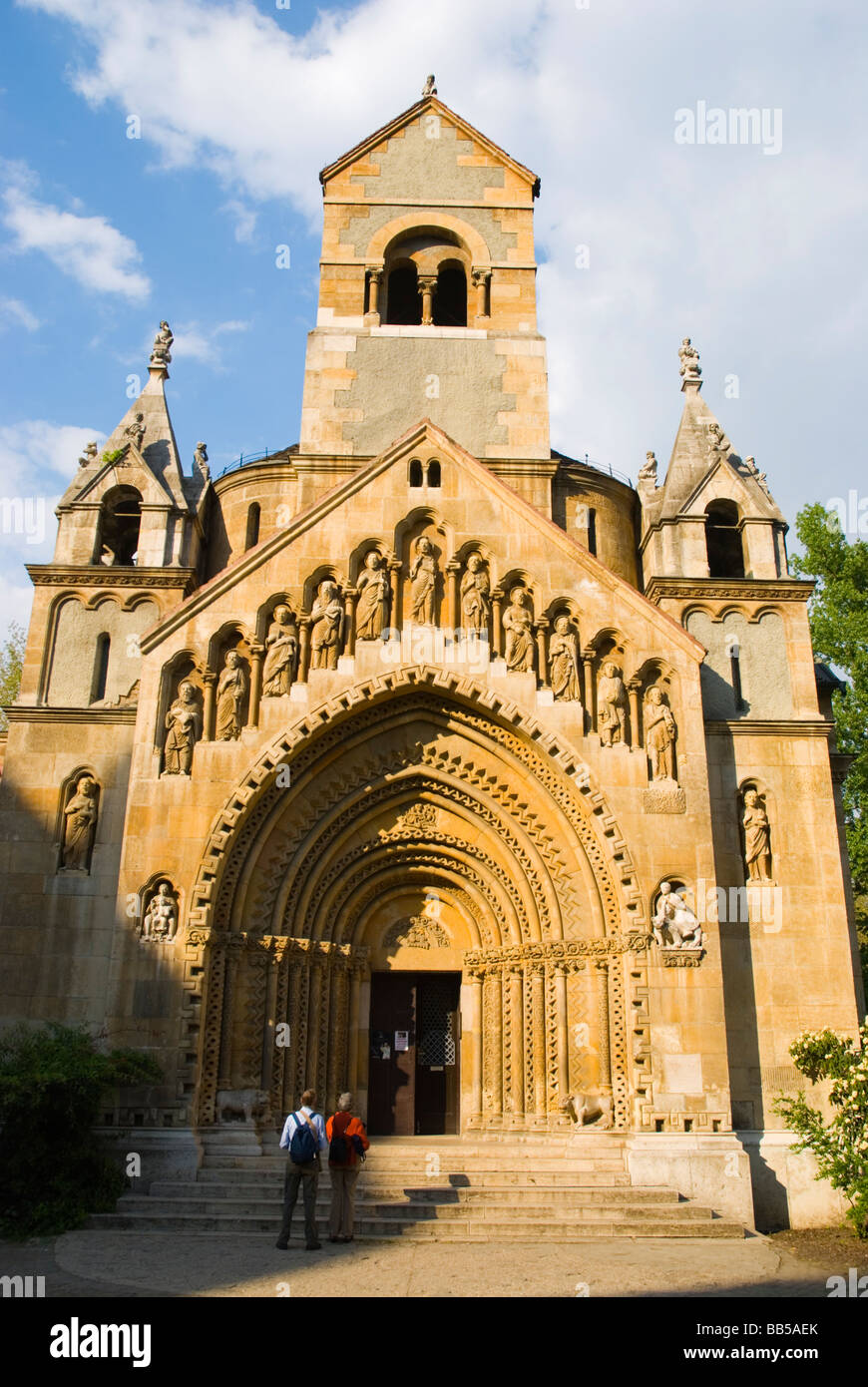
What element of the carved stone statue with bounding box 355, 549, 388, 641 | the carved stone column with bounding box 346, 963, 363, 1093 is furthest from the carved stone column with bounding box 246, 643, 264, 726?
the carved stone column with bounding box 346, 963, 363, 1093

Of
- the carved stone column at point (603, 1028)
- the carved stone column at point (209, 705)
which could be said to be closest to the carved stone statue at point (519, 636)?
the carved stone column at point (209, 705)

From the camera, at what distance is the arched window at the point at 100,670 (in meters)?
19.9

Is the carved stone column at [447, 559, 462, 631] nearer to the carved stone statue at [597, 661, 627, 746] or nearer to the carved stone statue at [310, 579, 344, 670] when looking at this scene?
the carved stone statue at [310, 579, 344, 670]

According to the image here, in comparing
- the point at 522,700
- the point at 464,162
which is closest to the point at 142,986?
the point at 522,700

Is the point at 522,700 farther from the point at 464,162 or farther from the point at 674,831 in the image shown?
the point at 464,162

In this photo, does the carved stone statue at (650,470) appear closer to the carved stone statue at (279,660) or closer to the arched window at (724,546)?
the arched window at (724,546)

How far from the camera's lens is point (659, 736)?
18.1 meters

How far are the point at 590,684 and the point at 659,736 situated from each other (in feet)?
4.71

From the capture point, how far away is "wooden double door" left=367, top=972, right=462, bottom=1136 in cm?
1917

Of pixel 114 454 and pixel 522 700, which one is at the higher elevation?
pixel 114 454

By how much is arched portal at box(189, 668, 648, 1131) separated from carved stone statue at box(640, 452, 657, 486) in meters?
7.76

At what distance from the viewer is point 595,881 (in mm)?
17594

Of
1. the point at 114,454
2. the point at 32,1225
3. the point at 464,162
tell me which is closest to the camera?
the point at 32,1225

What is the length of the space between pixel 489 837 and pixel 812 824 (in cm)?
546
